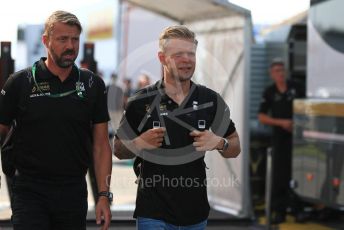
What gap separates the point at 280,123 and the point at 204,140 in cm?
521

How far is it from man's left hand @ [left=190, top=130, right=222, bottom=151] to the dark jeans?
2.37ft

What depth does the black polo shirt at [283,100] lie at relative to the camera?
9.37 metres

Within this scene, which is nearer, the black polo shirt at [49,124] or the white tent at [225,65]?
the black polo shirt at [49,124]

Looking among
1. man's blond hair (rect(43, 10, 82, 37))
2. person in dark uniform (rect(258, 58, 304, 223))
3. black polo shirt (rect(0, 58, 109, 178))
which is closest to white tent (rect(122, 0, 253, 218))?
person in dark uniform (rect(258, 58, 304, 223))

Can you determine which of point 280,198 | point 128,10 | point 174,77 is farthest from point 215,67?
point 128,10

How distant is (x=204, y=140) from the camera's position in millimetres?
4227

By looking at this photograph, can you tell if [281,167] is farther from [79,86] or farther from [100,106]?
[79,86]

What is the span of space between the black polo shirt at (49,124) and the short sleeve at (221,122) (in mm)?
748

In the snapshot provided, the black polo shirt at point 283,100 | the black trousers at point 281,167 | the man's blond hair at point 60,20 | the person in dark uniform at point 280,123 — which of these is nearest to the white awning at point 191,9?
the person in dark uniform at point 280,123

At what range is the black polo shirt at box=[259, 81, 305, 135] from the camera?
30.7 ft

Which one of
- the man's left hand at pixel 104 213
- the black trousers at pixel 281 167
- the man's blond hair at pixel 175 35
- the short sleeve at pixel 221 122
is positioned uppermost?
the man's blond hair at pixel 175 35

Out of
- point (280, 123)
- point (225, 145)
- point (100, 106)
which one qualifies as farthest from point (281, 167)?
point (100, 106)

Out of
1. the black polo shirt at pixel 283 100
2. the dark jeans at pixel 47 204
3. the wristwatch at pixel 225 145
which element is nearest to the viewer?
the dark jeans at pixel 47 204

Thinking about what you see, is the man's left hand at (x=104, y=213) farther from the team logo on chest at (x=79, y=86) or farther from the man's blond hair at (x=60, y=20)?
the man's blond hair at (x=60, y=20)
